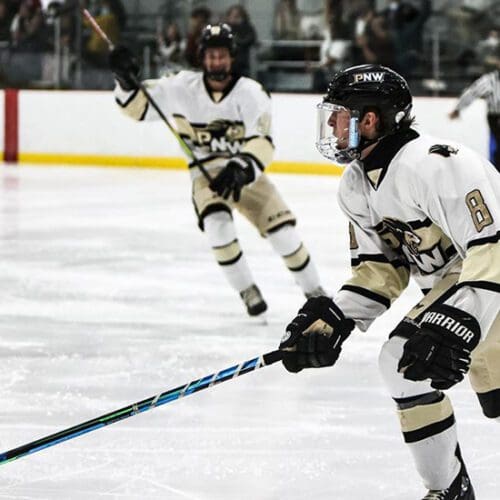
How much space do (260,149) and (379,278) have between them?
2.30 m

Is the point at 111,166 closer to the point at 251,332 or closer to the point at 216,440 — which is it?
the point at 251,332

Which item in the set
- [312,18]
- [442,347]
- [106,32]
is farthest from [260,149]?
[106,32]

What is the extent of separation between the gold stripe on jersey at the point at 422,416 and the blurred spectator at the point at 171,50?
326 inches

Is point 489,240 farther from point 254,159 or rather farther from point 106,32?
point 106,32

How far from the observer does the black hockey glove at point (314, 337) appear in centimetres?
235

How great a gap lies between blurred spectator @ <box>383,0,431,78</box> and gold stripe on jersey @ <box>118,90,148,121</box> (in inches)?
207

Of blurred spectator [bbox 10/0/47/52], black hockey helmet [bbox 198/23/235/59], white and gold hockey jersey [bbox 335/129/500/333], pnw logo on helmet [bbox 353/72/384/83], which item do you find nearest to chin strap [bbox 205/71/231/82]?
black hockey helmet [bbox 198/23/235/59]

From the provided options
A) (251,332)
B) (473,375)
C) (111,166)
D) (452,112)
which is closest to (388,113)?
(473,375)

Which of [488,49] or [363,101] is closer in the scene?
[363,101]

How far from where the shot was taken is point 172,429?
3.22 meters

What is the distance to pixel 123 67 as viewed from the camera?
4977 mm

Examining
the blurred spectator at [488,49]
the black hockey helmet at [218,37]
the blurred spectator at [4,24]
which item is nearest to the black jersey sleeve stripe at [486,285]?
the black hockey helmet at [218,37]

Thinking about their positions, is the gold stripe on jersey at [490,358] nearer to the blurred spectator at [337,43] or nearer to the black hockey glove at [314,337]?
the black hockey glove at [314,337]

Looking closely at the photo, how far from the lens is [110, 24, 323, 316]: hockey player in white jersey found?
15.6 ft
